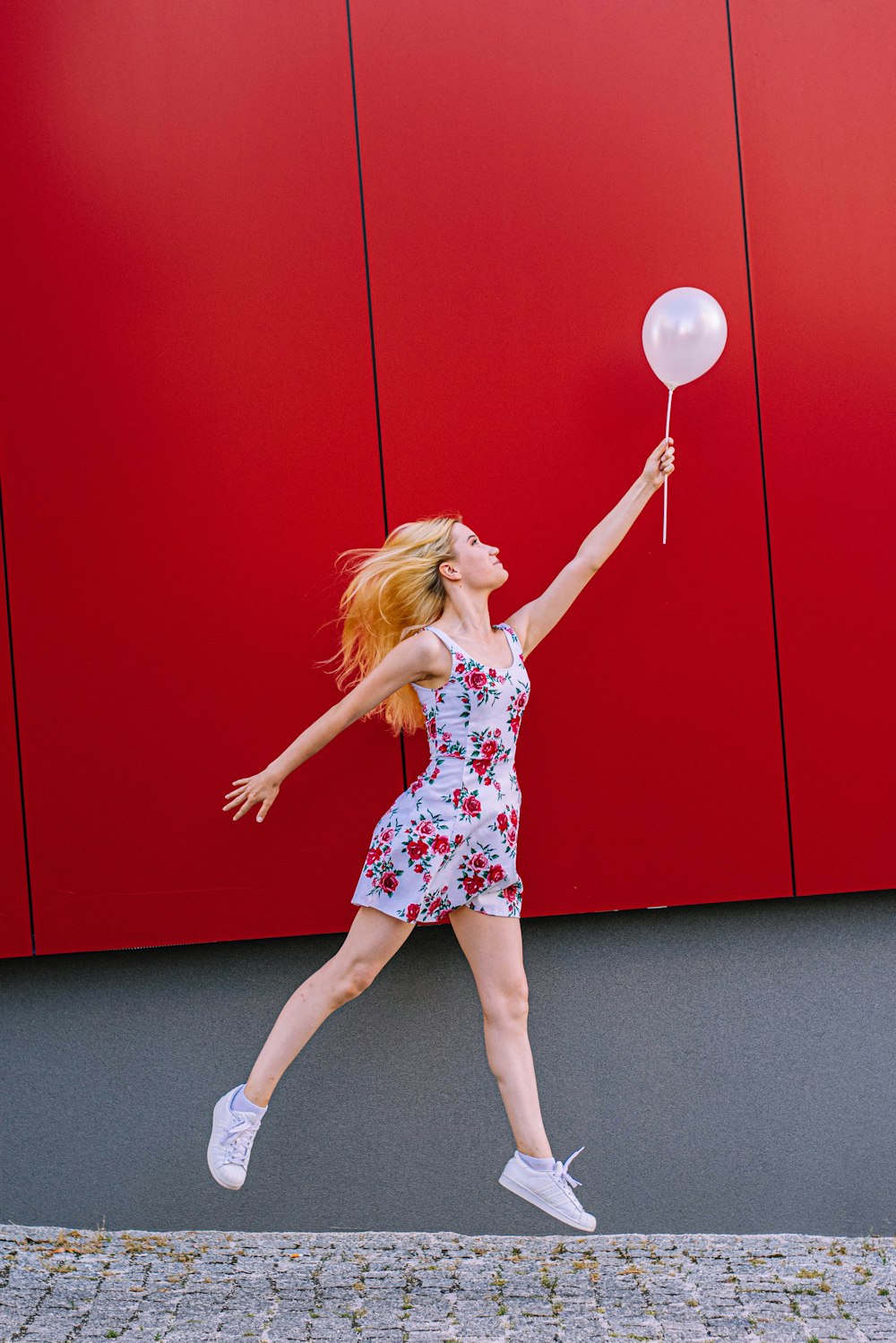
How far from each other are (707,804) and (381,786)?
3.73ft

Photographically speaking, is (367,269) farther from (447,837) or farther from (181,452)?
(447,837)

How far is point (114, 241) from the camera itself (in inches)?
154

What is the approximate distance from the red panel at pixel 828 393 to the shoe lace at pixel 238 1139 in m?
2.07

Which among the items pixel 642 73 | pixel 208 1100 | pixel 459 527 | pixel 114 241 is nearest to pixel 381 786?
pixel 459 527

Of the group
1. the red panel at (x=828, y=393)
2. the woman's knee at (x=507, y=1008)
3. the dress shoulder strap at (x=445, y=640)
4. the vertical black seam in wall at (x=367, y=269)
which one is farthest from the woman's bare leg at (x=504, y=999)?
the vertical black seam in wall at (x=367, y=269)

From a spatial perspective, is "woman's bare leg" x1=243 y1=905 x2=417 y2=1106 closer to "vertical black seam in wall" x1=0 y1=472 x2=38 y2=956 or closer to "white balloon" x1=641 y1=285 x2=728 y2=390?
"vertical black seam in wall" x1=0 y1=472 x2=38 y2=956

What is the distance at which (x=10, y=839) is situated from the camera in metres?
3.85

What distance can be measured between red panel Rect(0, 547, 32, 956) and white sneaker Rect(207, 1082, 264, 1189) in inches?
39.8

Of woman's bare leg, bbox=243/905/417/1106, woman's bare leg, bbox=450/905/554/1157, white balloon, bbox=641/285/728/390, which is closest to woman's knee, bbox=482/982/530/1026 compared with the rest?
woman's bare leg, bbox=450/905/554/1157

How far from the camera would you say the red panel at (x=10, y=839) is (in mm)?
3832

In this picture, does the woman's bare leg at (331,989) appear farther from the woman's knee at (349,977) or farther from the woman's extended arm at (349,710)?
the woman's extended arm at (349,710)

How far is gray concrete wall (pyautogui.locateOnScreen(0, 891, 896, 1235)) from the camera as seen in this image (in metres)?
3.93

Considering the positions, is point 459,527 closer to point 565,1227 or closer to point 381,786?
point 381,786

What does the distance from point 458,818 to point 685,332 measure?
1.65 metres
